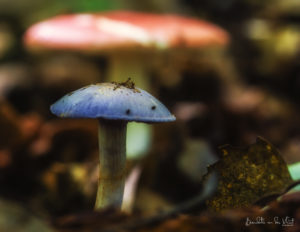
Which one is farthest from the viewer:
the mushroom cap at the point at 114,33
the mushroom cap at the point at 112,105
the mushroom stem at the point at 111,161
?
the mushroom cap at the point at 114,33

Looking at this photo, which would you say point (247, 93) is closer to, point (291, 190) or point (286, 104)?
point (286, 104)

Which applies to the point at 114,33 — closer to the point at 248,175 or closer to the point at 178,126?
the point at 178,126

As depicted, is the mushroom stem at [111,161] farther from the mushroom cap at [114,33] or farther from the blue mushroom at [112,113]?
the mushroom cap at [114,33]

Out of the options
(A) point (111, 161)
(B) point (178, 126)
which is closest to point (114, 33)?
(B) point (178, 126)

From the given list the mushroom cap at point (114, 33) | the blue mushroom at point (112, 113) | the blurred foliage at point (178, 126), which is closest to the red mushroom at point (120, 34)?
the mushroom cap at point (114, 33)

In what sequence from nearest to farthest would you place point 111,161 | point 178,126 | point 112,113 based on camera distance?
point 112,113
point 111,161
point 178,126

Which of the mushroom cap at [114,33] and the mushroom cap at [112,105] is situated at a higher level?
the mushroom cap at [114,33]

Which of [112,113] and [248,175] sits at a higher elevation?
[112,113]

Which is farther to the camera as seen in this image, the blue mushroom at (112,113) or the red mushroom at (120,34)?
the red mushroom at (120,34)

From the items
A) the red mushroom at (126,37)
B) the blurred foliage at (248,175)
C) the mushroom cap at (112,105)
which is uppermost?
the red mushroom at (126,37)
